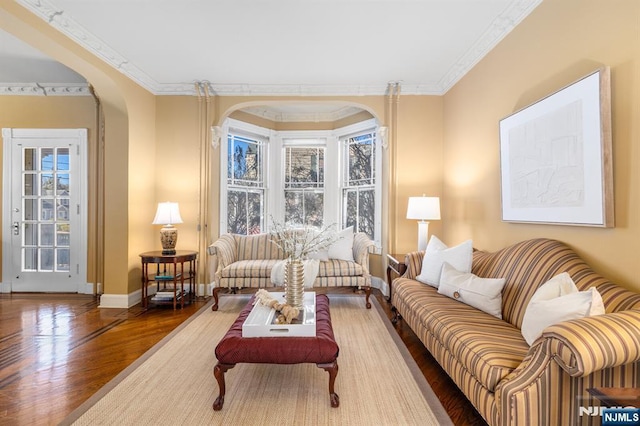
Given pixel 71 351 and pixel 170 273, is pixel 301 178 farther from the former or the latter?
pixel 71 351

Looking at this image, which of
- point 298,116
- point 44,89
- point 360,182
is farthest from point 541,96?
point 44,89

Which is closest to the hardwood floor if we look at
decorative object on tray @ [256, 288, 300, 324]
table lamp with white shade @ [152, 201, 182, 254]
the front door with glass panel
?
the front door with glass panel

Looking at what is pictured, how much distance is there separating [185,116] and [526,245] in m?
4.52

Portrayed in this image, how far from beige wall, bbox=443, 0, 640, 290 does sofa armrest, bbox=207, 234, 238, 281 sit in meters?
2.98

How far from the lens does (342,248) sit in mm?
4328

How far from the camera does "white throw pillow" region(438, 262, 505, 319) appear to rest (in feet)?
7.70

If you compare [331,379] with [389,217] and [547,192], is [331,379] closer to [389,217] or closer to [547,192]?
[547,192]

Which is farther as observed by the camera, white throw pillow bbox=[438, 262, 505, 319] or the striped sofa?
the striped sofa

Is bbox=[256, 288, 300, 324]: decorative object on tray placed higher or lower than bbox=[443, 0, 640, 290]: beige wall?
lower

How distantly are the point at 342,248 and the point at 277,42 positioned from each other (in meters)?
2.65

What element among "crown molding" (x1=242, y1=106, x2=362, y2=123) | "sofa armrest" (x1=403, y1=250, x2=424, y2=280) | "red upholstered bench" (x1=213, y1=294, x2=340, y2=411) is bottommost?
"red upholstered bench" (x1=213, y1=294, x2=340, y2=411)

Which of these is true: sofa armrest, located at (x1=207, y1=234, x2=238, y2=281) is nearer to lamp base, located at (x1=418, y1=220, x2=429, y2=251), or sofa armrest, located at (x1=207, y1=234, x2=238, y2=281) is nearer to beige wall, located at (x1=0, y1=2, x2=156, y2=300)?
beige wall, located at (x1=0, y1=2, x2=156, y2=300)

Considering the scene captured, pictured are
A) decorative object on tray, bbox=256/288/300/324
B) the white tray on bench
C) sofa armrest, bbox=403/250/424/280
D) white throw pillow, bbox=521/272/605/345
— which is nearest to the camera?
white throw pillow, bbox=521/272/605/345

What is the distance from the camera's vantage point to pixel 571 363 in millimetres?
1273
